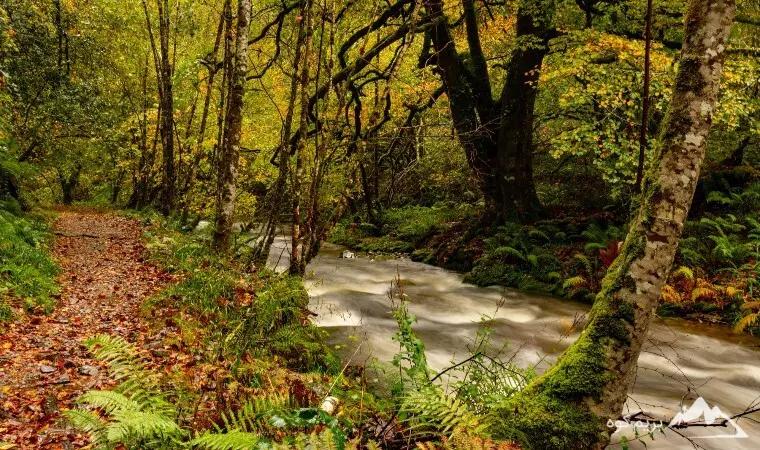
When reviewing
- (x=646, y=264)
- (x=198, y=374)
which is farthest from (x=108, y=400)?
(x=646, y=264)

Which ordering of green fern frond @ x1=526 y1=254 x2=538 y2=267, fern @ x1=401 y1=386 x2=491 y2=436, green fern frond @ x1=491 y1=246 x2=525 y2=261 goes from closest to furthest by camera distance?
fern @ x1=401 y1=386 x2=491 y2=436 < green fern frond @ x1=526 y1=254 x2=538 y2=267 < green fern frond @ x1=491 y1=246 x2=525 y2=261

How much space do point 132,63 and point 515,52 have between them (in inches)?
754

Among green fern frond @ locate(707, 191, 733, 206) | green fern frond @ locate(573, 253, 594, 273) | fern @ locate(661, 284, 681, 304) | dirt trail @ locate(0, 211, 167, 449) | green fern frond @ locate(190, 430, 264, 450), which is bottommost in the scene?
dirt trail @ locate(0, 211, 167, 449)

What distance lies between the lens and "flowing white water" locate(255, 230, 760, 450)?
663cm

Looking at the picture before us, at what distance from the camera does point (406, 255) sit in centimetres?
1838

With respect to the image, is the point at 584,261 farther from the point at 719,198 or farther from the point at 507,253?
the point at 719,198

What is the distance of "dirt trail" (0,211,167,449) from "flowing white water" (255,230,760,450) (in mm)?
2850

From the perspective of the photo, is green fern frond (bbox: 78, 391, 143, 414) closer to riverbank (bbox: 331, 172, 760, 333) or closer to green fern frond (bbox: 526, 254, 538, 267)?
riverbank (bbox: 331, 172, 760, 333)

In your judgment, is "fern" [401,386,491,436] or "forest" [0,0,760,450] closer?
"fern" [401,386,491,436]

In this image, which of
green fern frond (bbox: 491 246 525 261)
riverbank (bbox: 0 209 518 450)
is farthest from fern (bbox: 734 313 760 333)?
riverbank (bbox: 0 209 518 450)

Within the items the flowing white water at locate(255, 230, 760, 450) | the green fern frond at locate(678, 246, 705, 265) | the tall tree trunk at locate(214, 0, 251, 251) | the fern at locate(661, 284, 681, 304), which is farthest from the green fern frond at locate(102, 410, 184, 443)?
the green fern frond at locate(678, 246, 705, 265)

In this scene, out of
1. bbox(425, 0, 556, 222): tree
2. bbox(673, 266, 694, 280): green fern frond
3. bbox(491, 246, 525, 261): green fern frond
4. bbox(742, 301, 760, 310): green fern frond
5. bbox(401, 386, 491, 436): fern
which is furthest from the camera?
bbox(425, 0, 556, 222): tree

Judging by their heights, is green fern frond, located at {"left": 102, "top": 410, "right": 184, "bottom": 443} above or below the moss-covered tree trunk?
below

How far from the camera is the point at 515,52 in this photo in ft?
46.1
